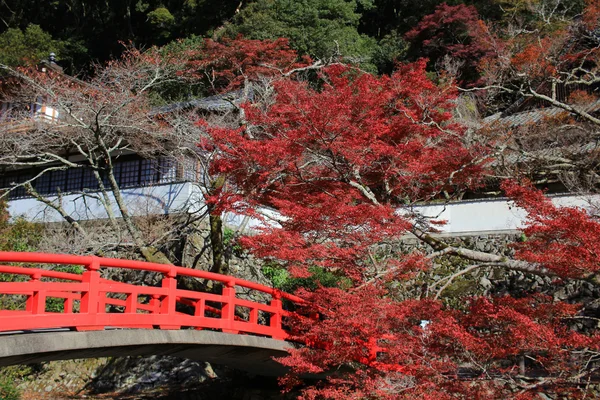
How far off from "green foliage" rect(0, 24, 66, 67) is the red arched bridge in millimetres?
17839

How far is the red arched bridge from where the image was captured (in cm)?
608

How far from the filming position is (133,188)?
15977 millimetres

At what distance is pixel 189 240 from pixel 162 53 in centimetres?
1245

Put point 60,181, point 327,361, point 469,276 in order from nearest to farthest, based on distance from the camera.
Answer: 1. point 327,361
2. point 469,276
3. point 60,181

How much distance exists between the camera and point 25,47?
80.8 ft

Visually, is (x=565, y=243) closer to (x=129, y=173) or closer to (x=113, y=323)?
(x=113, y=323)

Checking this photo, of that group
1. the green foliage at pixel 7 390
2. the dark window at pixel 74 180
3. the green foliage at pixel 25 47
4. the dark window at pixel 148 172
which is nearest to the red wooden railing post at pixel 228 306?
the green foliage at pixel 7 390

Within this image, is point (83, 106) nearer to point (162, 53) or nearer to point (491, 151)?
point (491, 151)

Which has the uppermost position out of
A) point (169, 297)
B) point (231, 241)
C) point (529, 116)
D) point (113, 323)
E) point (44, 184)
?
point (529, 116)

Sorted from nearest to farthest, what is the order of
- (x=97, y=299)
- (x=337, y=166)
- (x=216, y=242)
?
(x=97, y=299) → (x=337, y=166) → (x=216, y=242)

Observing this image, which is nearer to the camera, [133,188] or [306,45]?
[133,188]

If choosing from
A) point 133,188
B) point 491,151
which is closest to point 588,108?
point 491,151

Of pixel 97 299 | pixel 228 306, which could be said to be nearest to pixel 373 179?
pixel 228 306

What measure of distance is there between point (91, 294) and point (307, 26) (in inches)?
732
